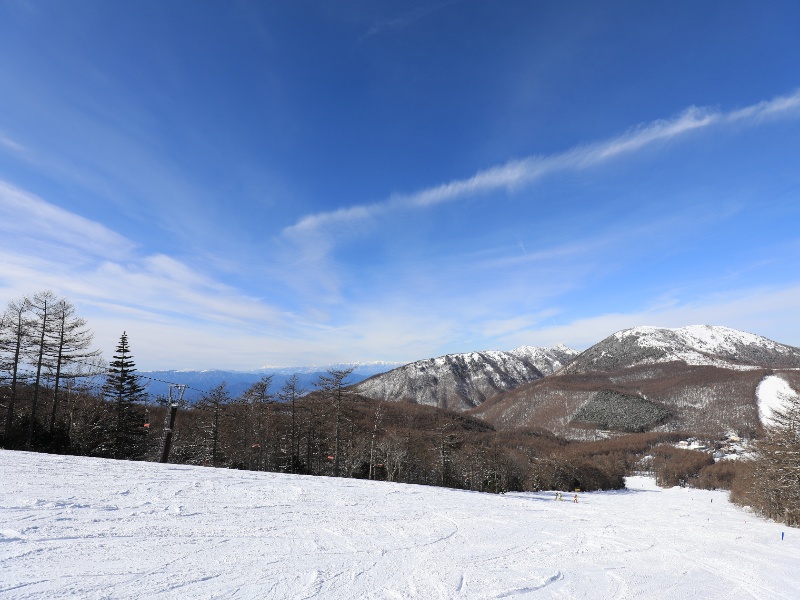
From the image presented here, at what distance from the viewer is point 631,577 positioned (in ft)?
29.8

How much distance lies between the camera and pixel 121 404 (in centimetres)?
3631

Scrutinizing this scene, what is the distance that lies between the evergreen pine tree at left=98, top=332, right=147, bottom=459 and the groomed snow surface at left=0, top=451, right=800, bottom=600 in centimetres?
2161

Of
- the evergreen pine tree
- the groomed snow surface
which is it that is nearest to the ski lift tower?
the groomed snow surface

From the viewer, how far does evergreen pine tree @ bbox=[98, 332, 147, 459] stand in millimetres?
35000

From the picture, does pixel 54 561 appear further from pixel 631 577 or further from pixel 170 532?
pixel 631 577

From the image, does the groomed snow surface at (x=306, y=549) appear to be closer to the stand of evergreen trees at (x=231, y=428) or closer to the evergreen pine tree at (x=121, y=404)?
the stand of evergreen trees at (x=231, y=428)

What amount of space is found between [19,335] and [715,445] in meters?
236

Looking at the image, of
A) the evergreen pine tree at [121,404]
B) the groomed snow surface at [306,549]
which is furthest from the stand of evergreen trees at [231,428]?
the groomed snow surface at [306,549]

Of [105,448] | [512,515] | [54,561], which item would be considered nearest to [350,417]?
[105,448]

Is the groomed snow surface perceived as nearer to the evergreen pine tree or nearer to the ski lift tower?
the ski lift tower

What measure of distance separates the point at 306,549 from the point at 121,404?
122ft

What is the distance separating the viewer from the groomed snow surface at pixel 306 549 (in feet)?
20.6

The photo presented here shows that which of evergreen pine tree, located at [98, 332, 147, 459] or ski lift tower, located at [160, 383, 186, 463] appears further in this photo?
evergreen pine tree, located at [98, 332, 147, 459]

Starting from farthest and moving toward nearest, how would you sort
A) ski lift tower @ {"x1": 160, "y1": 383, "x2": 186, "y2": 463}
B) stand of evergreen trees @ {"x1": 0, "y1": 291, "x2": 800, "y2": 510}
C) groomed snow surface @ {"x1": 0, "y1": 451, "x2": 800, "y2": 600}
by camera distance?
stand of evergreen trees @ {"x1": 0, "y1": 291, "x2": 800, "y2": 510} < ski lift tower @ {"x1": 160, "y1": 383, "x2": 186, "y2": 463} < groomed snow surface @ {"x1": 0, "y1": 451, "x2": 800, "y2": 600}
